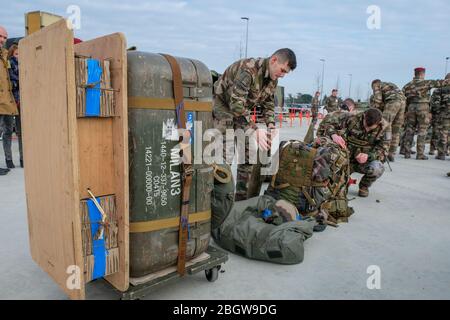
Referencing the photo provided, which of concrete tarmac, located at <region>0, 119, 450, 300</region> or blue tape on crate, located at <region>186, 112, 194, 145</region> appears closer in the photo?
blue tape on crate, located at <region>186, 112, 194, 145</region>

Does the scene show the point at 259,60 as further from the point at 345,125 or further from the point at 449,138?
the point at 449,138

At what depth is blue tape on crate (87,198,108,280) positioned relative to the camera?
5.79 ft

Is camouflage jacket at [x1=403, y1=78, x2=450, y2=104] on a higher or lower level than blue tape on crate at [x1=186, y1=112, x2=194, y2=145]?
higher

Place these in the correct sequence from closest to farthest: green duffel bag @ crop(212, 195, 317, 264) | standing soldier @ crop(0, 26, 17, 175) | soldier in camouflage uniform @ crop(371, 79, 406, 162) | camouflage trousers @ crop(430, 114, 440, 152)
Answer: green duffel bag @ crop(212, 195, 317, 264) < standing soldier @ crop(0, 26, 17, 175) < soldier in camouflage uniform @ crop(371, 79, 406, 162) < camouflage trousers @ crop(430, 114, 440, 152)

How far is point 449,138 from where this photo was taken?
8836mm

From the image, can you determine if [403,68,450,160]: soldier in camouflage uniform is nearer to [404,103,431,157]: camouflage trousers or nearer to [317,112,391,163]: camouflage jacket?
[404,103,431,157]: camouflage trousers

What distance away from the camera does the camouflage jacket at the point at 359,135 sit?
4672 mm

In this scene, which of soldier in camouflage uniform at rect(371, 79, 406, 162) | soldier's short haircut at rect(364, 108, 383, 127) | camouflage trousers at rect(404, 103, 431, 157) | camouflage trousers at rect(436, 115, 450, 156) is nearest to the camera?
soldier's short haircut at rect(364, 108, 383, 127)

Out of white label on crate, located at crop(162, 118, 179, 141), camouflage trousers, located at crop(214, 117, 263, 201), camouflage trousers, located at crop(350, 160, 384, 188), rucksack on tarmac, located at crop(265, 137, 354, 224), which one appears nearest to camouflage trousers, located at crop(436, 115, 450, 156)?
camouflage trousers, located at crop(350, 160, 384, 188)

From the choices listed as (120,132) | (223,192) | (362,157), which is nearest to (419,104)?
(362,157)

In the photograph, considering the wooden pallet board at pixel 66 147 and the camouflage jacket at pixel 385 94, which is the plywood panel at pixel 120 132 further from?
the camouflage jacket at pixel 385 94

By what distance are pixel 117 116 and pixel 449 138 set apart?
30.6 feet

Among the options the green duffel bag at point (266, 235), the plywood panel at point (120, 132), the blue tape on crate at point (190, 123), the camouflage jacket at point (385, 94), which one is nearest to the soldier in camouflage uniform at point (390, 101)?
the camouflage jacket at point (385, 94)

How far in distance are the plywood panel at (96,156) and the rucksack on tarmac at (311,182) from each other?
2.08 meters
